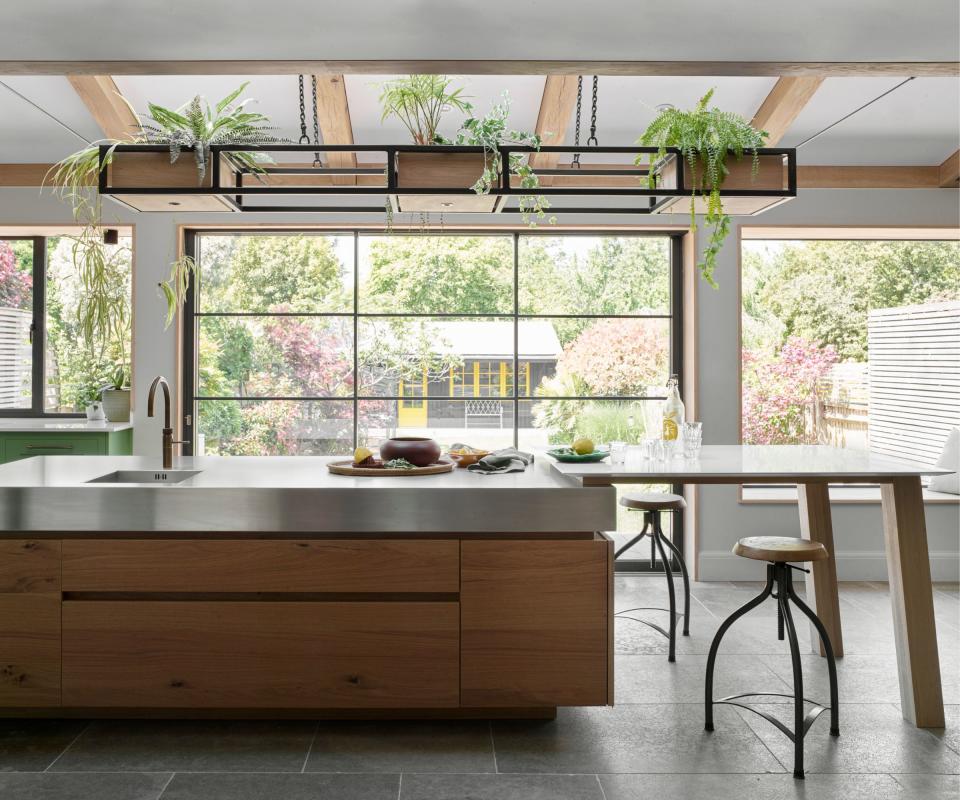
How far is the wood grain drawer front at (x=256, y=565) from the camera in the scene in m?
2.86

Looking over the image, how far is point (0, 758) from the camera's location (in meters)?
2.74

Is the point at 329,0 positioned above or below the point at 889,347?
above

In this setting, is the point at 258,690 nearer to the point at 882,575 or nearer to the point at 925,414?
the point at 882,575

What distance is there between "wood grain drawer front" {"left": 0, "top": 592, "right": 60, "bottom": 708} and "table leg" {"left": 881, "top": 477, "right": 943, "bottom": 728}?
292cm

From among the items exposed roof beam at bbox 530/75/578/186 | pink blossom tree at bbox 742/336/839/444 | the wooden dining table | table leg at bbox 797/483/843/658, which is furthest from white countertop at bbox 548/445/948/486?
pink blossom tree at bbox 742/336/839/444

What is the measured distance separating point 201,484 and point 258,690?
2.34 feet

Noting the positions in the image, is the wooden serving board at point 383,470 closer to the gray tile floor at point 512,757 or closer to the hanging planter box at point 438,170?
the gray tile floor at point 512,757

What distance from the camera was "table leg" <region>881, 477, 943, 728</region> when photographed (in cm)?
309

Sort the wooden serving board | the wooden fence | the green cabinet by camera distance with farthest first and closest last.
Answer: the wooden fence, the green cabinet, the wooden serving board

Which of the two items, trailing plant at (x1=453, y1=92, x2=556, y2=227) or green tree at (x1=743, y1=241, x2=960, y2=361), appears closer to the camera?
trailing plant at (x1=453, y1=92, x2=556, y2=227)

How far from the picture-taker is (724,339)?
18.0 feet

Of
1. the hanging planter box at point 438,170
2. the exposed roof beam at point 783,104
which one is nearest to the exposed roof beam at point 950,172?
the exposed roof beam at point 783,104

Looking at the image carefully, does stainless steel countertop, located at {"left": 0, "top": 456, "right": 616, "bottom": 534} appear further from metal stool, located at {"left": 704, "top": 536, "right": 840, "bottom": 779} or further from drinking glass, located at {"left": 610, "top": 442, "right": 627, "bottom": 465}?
metal stool, located at {"left": 704, "top": 536, "right": 840, "bottom": 779}

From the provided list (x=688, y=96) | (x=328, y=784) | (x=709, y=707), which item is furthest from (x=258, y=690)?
(x=688, y=96)
